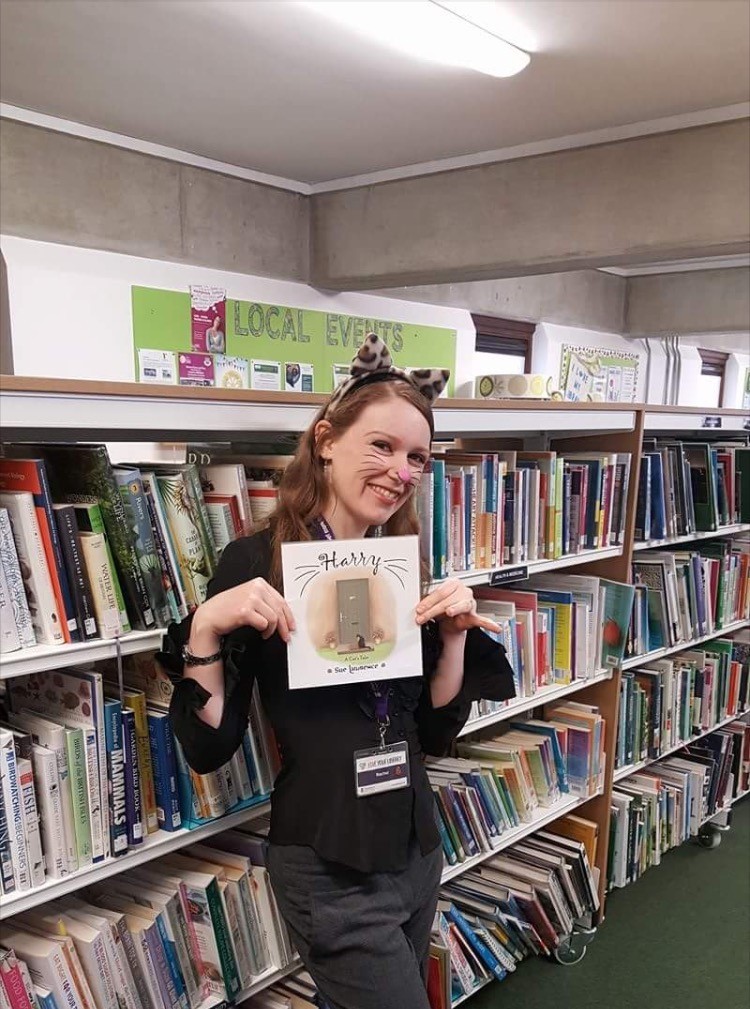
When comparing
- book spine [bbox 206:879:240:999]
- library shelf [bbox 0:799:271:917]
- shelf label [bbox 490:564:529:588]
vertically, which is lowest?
book spine [bbox 206:879:240:999]

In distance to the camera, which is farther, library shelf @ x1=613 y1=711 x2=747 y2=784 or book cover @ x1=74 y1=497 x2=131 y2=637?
library shelf @ x1=613 y1=711 x2=747 y2=784

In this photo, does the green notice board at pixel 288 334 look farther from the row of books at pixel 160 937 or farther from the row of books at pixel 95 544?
the row of books at pixel 160 937

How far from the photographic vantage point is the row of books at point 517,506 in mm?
1979

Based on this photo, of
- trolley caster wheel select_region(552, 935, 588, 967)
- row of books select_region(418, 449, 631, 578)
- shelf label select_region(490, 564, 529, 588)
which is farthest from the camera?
trolley caster wheel select_region(552, 935, 588, 967)

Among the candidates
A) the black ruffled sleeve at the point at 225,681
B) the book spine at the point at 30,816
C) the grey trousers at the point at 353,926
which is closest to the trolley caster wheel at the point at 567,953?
the grey trousers at the point at 353,926

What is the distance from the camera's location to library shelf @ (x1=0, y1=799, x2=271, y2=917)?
4.04 ft

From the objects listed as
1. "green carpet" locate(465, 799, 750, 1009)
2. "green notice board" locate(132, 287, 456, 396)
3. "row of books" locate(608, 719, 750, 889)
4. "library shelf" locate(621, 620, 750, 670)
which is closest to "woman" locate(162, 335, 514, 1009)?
"green carpet" locate(465, 799, 750, 1009)

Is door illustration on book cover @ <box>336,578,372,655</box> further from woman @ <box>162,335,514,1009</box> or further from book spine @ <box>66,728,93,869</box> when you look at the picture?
book spine @ <box>66,728,93,869</box>

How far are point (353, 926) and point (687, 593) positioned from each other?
7.35 feet

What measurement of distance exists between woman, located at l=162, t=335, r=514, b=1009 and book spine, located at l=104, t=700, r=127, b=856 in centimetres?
16

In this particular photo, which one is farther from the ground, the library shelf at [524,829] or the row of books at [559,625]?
the row of books at [559,625]

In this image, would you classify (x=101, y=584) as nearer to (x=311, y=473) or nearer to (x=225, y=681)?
(x=225, y=681)

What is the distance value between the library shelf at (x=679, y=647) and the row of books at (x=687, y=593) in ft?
0.05

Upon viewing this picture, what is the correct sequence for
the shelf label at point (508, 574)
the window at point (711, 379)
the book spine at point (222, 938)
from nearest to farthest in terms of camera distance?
the book spine at point (222, 938) → the shelf label at point (508, 574) → the window at point (711, 379)
